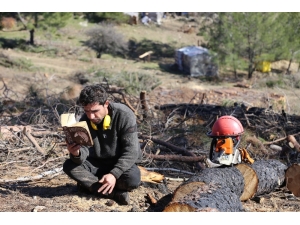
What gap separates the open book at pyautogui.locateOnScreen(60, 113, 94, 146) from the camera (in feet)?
13.8

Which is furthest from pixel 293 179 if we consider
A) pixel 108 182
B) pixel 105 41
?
pixel 105 41

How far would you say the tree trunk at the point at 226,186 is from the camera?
379cm

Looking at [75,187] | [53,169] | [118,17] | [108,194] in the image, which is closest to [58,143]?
[53,169]

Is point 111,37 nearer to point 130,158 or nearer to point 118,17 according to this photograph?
point 118,17

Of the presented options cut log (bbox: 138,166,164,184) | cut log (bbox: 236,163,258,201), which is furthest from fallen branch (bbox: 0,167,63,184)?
cut log (bbox: 236,163,258,201)

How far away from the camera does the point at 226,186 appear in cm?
436

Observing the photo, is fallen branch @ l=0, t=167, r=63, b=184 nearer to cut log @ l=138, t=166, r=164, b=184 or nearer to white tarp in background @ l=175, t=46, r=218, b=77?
cut log @ l=138, t=166, r=164, b=184

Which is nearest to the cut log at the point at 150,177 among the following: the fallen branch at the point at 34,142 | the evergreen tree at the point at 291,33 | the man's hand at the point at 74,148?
the man's hand at the point at 74,148

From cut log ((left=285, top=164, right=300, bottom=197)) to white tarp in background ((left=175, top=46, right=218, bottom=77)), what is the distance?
16881 mm

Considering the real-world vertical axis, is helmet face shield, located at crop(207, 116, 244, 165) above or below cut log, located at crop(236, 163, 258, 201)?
above

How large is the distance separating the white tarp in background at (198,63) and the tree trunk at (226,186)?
17.0 m

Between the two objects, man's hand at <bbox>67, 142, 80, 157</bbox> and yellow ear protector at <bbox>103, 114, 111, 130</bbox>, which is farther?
yellow ear protector at <bbox>103, 114, 111, 130</bbox>

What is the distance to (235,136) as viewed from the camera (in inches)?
186

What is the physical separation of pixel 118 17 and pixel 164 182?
967 inches
